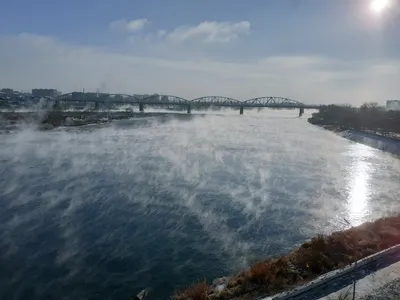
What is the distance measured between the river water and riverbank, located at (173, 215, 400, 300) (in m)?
0.83

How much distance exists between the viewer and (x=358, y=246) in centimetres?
756

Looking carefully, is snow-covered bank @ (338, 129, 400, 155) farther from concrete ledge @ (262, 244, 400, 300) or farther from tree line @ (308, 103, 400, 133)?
concrete ledge @ (262, 244, 400, 300)

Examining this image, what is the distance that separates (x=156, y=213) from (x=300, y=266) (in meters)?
4.87

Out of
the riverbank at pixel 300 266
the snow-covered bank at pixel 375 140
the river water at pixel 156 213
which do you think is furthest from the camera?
the snow-covered bank at pixel 375 140

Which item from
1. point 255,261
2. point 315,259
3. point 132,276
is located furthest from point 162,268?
point 315,259

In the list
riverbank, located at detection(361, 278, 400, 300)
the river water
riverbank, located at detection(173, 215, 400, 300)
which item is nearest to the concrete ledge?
riverbank, located at detection(173, 215, 400, 300)

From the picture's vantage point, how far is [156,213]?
415 inches

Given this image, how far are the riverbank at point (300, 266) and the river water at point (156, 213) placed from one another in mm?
832

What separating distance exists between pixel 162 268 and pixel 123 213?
3365 millimetres

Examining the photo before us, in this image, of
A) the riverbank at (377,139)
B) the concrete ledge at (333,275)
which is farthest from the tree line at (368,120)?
the concrete ledge at (333,275)

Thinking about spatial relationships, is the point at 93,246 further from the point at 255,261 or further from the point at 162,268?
the point at 255,261

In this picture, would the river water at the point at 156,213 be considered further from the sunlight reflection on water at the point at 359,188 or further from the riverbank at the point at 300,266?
the riverbank at the point at 300,266

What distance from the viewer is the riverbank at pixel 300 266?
230 inches

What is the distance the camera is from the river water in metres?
7.19
